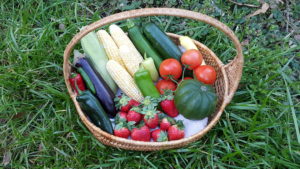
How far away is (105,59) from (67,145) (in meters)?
0.78

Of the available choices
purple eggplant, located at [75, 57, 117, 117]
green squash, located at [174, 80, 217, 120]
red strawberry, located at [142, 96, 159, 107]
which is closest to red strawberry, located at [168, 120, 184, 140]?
green squash, located at [174, 80, 217, 120]

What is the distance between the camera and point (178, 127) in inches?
84.9

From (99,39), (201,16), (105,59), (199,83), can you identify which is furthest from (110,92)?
(201,16)

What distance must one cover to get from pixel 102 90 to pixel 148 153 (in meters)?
0.61

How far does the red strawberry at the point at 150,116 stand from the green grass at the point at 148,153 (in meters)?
0.25

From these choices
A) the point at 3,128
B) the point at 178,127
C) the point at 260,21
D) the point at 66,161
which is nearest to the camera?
the point at 178,127

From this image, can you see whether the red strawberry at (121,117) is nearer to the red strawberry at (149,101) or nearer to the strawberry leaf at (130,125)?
the strawberry leaf at (130,125)

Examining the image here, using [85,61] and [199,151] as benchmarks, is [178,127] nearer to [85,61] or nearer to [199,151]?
[199,151]

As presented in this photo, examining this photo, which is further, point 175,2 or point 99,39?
point 175,2

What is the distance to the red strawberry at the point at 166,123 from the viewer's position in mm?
2189

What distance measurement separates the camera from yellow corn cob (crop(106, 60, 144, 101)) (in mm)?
2381

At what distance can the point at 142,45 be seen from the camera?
2.54 m

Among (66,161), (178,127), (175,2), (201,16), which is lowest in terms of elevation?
(66,161)

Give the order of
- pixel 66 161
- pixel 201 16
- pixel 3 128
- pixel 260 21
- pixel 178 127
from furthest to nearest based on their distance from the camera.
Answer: pixel 260 21
pixel 3 128
pixel 66 161
pixel 178 127
pixel 201 16
